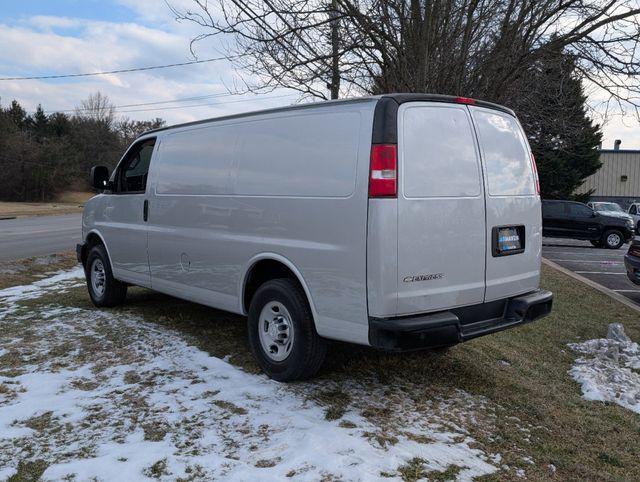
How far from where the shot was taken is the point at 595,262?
605 inches

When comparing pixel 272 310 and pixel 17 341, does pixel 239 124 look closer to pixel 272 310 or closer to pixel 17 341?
pixel 272 310

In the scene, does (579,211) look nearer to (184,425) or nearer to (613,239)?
(613,239)

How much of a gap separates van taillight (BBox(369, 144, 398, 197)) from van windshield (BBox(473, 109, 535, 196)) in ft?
3.14

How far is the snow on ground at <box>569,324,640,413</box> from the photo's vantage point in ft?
14.9

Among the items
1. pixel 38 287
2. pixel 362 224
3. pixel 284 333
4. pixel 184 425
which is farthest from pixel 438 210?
pixel 38 287

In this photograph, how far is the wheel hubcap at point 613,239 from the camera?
795 inches

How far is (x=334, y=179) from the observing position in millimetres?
3871

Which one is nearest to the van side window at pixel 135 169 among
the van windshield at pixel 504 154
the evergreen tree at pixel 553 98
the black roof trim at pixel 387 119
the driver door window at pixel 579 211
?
the black roof trim at pixel 387 119

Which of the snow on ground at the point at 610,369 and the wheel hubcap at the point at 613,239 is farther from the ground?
the snow on ground at the point at 610,369

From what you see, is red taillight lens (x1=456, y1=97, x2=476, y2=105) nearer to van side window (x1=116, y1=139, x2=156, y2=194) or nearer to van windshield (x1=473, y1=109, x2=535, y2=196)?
van windshield (x1=473, y1=109, x2=535, y2=196)

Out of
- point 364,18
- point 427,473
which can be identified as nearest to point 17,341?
point 427,473

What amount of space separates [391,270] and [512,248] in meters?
1.28

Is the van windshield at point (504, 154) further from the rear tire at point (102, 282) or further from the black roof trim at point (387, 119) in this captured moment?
the rear tire at point (102, 282)

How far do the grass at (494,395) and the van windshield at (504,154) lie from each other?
5.11ft
